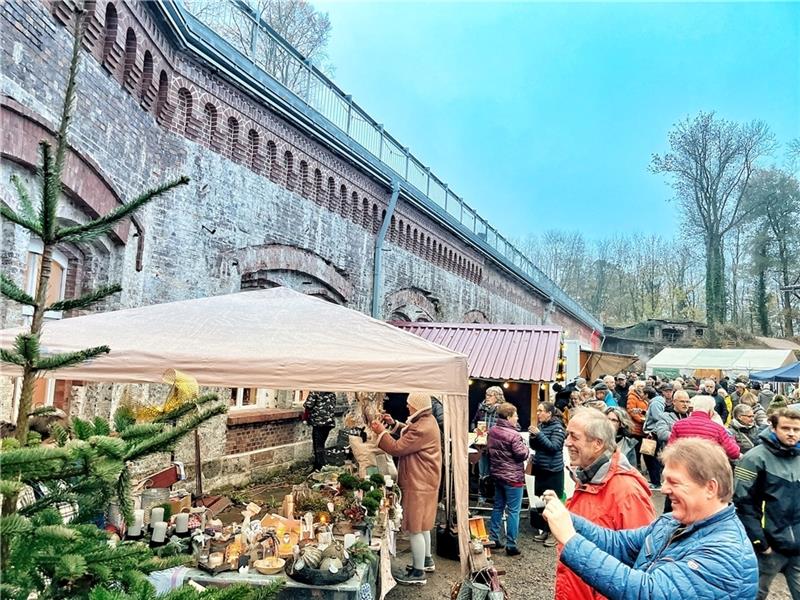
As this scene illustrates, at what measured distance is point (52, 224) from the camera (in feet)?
5.62

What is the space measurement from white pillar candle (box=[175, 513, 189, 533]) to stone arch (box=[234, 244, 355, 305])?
4.27 m

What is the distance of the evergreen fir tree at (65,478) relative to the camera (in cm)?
140

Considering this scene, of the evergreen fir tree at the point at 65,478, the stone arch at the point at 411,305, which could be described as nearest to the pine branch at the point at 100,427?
the evergreen fir tree at the point at 65,478

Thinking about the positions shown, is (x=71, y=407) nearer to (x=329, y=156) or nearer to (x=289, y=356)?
(x=289, y=356)

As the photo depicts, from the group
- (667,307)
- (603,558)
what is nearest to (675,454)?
(603,558)

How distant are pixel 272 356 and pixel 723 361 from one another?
958 inches

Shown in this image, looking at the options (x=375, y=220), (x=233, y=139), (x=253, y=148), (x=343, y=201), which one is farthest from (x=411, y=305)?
(x=233, y=139)

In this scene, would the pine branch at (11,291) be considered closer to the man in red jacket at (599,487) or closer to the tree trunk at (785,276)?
the man in red jacket at (599,487)

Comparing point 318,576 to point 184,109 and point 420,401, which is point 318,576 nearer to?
point 420,401

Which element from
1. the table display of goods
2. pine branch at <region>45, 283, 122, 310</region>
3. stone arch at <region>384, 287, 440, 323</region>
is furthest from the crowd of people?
stone arch at <region>384, 287, 440, 323</region>

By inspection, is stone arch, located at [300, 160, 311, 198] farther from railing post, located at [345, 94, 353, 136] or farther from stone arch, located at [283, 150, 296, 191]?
railing post, located at [345, 94, 353, 136]

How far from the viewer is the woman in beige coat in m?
5.02

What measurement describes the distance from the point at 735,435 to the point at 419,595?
4.00 metres

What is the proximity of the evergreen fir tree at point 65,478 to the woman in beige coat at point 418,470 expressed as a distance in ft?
10.5
